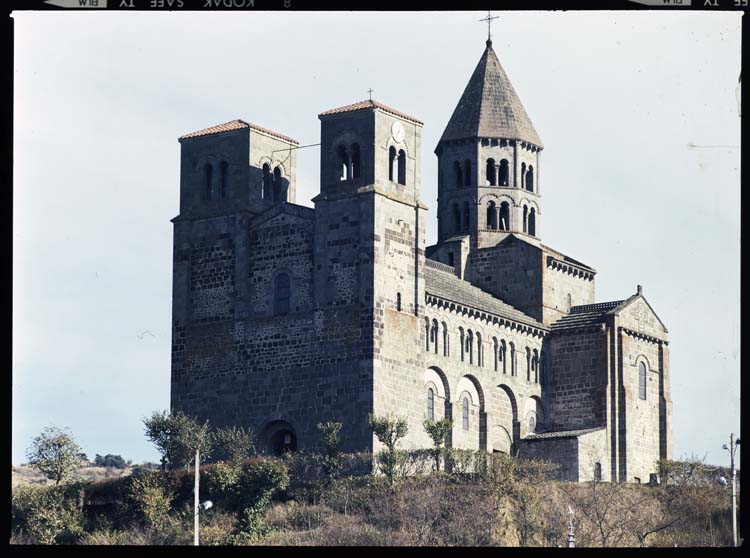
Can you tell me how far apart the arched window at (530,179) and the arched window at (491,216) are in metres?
2.22

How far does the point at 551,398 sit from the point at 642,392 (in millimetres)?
4411

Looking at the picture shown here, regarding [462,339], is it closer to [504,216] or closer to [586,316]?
[586,316]

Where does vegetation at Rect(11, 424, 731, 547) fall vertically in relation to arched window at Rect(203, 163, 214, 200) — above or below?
below

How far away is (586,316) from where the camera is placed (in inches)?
3327

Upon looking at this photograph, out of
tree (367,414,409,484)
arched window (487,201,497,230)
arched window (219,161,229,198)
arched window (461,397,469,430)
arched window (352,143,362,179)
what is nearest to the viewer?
tree (367,414,409,484)

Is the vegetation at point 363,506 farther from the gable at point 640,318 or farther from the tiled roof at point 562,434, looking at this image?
the gable at point 640,318

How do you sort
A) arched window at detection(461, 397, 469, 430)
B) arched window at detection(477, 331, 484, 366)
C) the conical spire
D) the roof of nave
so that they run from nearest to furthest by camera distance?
the roof of nave
arched window at detection(461, 397, 469, 430)
arched window at detection(477, 331, 484, 366)
the conical spire

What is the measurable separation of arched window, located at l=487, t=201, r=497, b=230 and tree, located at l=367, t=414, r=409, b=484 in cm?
1963

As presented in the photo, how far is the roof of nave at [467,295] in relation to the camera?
7706 cm

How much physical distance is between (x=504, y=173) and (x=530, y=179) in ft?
5.09

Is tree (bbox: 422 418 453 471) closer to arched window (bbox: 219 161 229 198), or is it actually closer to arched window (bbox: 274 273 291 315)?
arched window (bbox: 274 273 291 315)

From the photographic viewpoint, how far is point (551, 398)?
273 ft

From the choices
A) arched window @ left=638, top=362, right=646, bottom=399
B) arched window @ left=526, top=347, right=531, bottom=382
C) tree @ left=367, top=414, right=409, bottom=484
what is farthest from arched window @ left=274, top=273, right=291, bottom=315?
arched window @ left=638, top=362, right=646, bottom=399

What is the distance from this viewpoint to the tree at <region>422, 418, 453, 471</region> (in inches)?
2771
